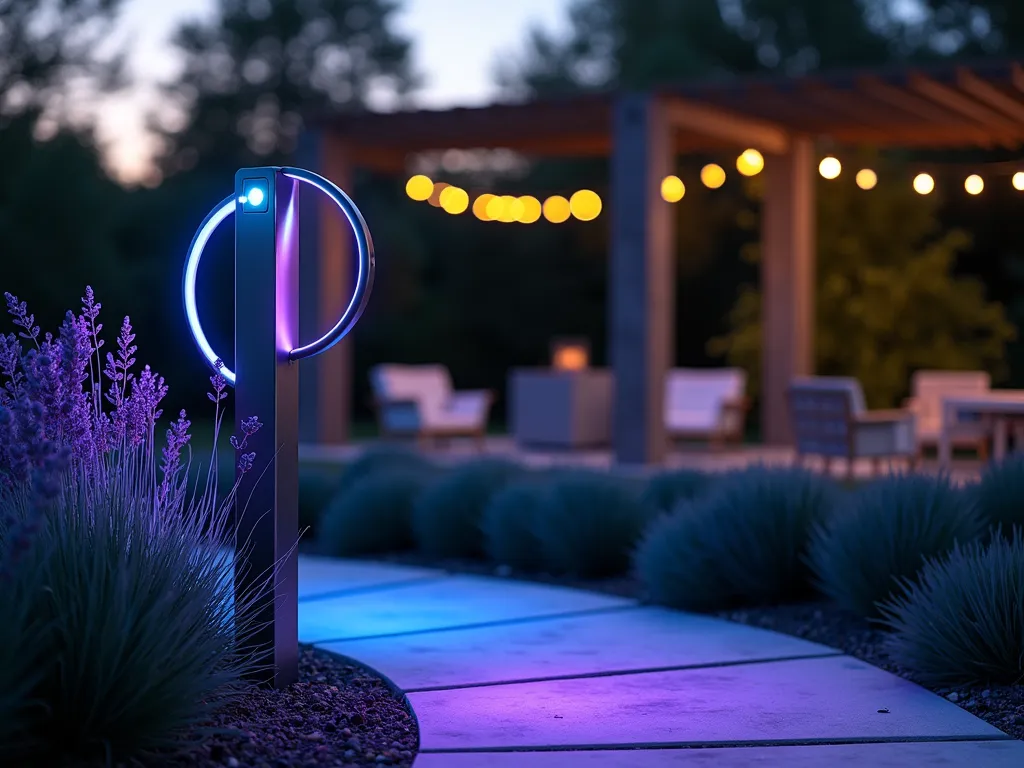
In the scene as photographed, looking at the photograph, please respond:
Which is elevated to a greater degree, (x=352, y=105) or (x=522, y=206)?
(x=352, y=105)

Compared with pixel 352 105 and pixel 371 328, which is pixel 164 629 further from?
pixel 352 105

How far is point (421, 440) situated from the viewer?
13695 millimetres

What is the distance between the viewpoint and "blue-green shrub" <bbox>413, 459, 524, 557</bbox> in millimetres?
6066

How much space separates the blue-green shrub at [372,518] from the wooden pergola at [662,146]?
4.96m

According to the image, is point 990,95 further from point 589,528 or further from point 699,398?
point 589,528

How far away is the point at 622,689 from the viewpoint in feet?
11.3

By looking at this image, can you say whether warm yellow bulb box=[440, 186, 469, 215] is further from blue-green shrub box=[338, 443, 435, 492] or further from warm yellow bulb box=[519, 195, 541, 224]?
blue-green shrub box=[338, 443, 435, 492]

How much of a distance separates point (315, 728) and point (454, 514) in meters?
3.05

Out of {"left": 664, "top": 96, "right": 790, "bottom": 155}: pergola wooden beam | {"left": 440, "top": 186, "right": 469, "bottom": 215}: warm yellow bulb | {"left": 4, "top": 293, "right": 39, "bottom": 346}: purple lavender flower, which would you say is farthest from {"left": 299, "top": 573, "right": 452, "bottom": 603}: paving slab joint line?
{"left": 440, "top": 186, "right": 469, "bottom": 215}: warm yellow bulb

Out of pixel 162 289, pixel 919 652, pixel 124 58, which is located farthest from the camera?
pixel 124 58

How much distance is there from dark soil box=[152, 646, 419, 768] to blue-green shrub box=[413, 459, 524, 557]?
2435 millimetres

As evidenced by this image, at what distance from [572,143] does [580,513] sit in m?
8.62

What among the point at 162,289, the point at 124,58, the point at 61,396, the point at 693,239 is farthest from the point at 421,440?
the point at 61,396

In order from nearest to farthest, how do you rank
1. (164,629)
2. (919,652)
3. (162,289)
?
(164,629)
(919,652)
(162,289)
